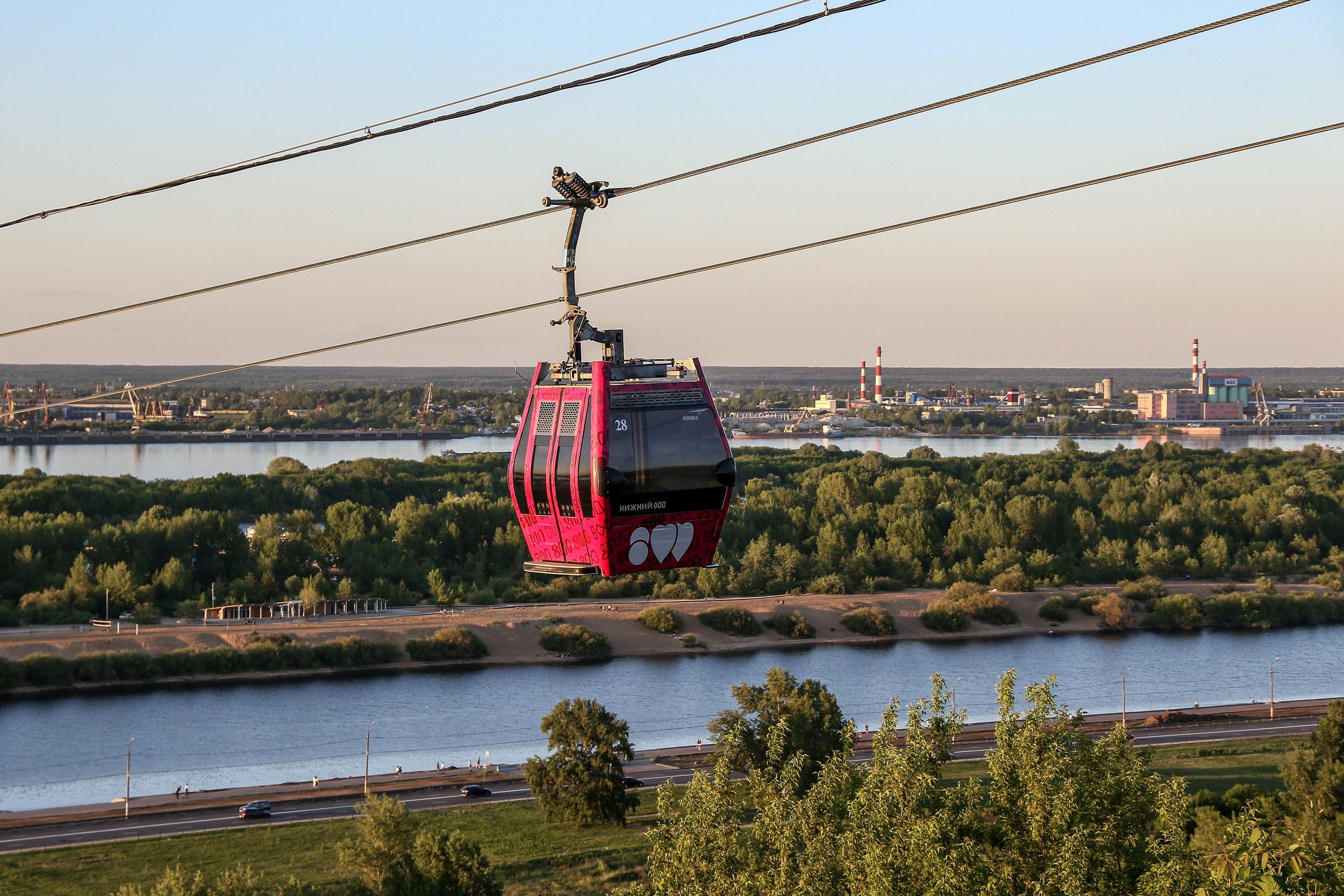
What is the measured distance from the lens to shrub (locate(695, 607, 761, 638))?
40.2 metres

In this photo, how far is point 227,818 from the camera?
23344 mm

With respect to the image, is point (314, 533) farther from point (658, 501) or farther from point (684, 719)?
point (658, 501)

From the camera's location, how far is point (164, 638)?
36594mm

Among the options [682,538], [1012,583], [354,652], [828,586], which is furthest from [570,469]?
[1012,583]

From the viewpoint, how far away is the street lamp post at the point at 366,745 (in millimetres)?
24828

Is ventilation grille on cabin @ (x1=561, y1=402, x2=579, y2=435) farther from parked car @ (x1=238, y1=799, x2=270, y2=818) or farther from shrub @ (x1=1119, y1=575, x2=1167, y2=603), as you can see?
shrub @ (x1=1119, y1=575, x2=1167, y2=603)

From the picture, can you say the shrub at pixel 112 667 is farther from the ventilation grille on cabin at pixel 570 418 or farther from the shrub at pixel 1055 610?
the ventilation grille on cabin at pixel 570 418

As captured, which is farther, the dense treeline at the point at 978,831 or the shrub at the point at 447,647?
the shrub at the point at 447,647

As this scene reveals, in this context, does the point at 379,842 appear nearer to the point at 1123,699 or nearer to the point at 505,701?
the point at 505,701

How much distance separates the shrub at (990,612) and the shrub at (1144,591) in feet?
11.9

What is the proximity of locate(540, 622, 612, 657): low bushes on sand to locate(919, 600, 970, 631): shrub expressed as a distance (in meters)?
9.40

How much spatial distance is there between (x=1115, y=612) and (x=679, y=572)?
13656 mm

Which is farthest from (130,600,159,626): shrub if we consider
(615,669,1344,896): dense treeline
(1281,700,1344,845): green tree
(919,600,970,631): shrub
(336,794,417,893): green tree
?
(615,669,1344,896): dense treeline

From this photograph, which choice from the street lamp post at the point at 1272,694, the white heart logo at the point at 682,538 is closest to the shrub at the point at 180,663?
the street lamp post at the point at 1272,694
